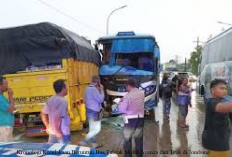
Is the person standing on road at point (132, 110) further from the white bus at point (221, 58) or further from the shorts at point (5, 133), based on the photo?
the white bus at point (221, 58)

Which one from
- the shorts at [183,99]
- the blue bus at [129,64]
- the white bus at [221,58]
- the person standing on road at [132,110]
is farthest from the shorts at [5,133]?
the white bus at [221,58]

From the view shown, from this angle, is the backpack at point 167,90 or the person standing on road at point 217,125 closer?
the person standing on road at point 217,125

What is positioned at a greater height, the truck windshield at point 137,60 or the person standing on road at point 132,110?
the truck windshield at point 137,60

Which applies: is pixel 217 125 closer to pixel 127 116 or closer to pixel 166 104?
pixel 127 116

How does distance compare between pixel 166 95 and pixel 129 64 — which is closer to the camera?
pixel 166 95

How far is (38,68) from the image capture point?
10883mm

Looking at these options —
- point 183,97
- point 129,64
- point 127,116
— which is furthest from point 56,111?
point 129,64

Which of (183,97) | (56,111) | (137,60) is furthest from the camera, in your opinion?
(137,60)

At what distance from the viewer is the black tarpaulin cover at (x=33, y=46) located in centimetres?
1091

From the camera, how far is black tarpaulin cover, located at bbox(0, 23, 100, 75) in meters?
10.9

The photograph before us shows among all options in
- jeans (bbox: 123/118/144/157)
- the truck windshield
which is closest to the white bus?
the truck windshield

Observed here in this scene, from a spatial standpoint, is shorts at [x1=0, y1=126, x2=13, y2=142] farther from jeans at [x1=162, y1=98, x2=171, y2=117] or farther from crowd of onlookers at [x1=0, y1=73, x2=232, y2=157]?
jeans at [x1=162, y1=98, x2=171, y2=117]

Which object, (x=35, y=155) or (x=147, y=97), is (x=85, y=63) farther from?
(x=35, y=155)

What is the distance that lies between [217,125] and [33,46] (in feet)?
24.4
